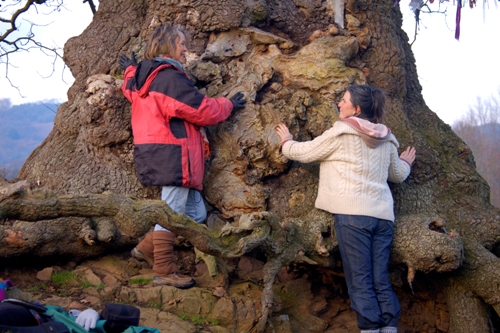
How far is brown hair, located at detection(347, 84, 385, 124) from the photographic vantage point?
4711mm

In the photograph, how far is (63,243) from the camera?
5.00m

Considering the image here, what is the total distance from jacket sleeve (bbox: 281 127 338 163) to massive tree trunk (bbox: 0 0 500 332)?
0.92ft

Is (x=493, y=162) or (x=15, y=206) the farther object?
(x=493, y=162)

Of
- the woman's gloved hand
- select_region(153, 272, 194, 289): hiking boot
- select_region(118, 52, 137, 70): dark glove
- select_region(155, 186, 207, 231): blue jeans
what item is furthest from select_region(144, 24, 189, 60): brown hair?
the woman's gloved hand

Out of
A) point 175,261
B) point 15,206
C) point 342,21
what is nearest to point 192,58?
point 342,21

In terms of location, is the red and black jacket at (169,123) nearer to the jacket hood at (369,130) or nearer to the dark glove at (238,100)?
the dark glove at (238,100)

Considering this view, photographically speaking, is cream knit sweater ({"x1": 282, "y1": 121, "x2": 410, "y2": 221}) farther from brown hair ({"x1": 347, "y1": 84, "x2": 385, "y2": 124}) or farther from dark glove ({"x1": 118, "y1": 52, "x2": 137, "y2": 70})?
dark glove ({"x1": 118, "y1": 52, "x2": 137, "y2": 70})

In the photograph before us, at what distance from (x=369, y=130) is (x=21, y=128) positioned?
119 feet

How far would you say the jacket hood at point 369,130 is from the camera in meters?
4.52

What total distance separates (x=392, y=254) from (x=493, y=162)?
95.4 feet

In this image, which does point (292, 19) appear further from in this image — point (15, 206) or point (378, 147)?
point (15, 206)

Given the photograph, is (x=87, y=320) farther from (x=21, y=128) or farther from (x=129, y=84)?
(x=21, y=128)

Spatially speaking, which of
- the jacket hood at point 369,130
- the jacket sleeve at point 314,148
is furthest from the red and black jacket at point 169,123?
the jacket hood at point 369,130

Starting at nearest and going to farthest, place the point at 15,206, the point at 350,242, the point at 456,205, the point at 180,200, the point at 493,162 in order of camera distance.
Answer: the point at 15,206
the point at 350,242
the point at 180,200
the point at 456,205
the point at 493,162
